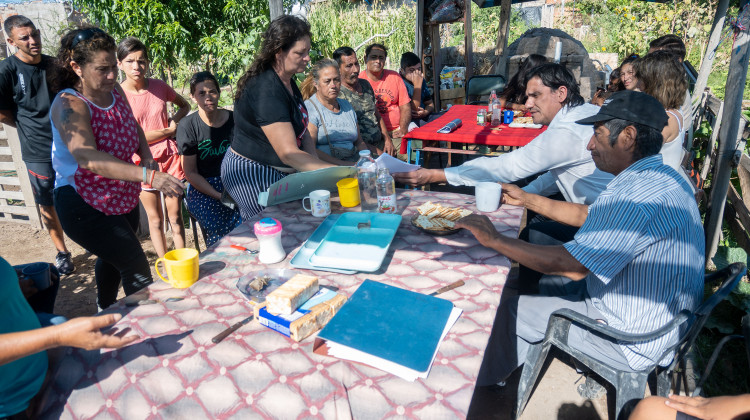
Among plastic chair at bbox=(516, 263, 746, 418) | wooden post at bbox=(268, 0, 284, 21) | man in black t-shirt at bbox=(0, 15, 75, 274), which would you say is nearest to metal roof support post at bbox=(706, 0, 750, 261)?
plastic chair at bbox=(516, 263, 746, 418)

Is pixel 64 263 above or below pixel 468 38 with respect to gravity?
below

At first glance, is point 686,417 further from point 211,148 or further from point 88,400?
point 211,148

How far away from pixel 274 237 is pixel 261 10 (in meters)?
5.19

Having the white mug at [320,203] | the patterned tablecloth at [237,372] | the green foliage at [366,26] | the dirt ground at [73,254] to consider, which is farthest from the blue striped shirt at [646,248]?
the green foliage at [366,26]

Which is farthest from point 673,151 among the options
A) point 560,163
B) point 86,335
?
point 86,335

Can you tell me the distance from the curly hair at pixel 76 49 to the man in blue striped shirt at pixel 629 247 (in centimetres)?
220

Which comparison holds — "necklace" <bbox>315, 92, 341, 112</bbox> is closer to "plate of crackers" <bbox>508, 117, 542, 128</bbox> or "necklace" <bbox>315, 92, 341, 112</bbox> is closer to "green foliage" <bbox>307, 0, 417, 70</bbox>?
"plate of crackers" <bbox>508, 117, 542, 128</bbox>

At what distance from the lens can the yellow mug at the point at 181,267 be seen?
70.4 inches

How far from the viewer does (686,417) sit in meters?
1.63

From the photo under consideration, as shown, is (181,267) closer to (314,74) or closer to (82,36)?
(82,36)

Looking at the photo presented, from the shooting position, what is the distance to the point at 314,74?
13.7 feet

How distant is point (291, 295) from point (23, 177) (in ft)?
18.7

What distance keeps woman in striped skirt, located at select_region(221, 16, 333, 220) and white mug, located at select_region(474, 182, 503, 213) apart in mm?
936

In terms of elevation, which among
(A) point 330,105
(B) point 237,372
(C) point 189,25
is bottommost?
(B) point 237,372
